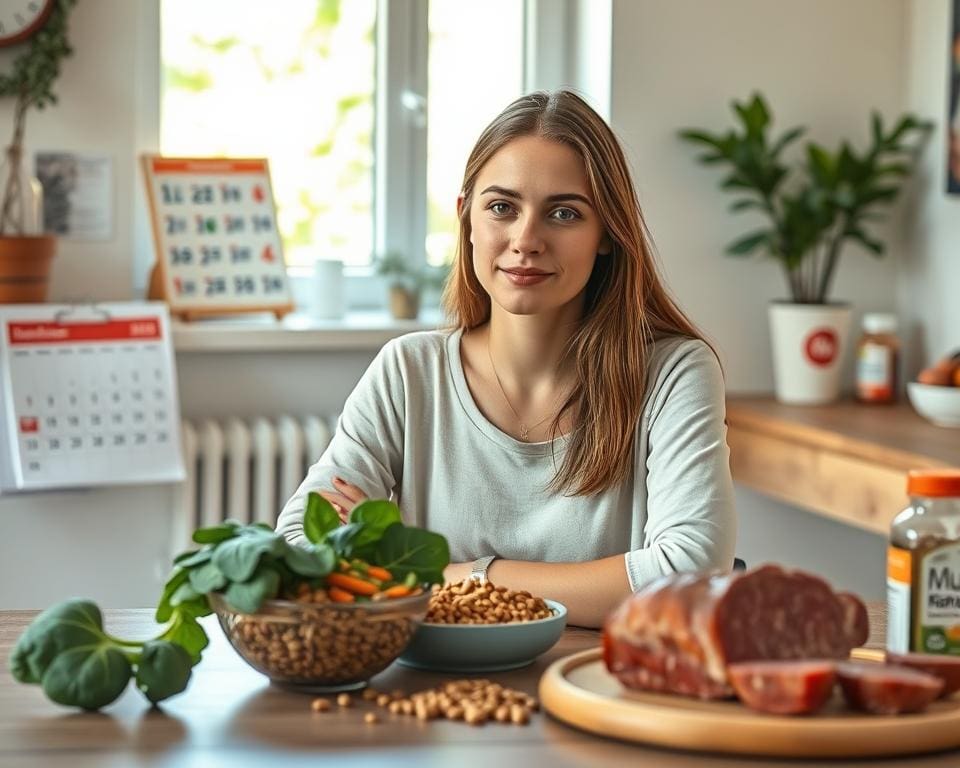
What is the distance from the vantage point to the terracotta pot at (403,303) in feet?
11.9

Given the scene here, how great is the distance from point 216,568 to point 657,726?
0.40 meters

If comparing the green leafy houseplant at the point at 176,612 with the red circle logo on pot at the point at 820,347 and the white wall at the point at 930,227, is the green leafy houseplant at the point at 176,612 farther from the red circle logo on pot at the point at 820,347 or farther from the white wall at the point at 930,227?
the white wall at the point at 930,227

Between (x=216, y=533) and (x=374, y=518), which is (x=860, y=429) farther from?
(x=216, y=533)

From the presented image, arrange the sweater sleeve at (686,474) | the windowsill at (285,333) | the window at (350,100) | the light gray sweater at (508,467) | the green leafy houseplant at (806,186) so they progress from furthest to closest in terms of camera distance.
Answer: the window at (350,100), the green leafy houseplant at (806,186), the windowsill at (285,333), the light gray sweater at (508,467), the sweater sleeve at (686,474)

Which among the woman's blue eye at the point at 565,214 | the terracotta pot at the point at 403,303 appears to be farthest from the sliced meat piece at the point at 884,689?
the terracotta pot at the point at 403,303

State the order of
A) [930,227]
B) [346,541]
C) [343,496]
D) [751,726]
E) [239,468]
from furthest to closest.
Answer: [930,227], [239,468], [343,496], [346,541], [751,726]

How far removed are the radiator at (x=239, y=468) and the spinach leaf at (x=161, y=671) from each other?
6.83ft

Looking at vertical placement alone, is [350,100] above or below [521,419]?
above

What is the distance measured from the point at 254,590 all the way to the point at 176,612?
0.50ft

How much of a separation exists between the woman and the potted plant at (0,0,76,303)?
1303 millimetres

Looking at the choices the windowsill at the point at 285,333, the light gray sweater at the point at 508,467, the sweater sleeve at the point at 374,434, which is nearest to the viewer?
the light gray sweater at the point at 508,467

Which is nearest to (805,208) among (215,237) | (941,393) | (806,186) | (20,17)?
(806,186)

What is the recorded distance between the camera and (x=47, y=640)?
1.27 m

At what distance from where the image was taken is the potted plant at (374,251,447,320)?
3.62 m
